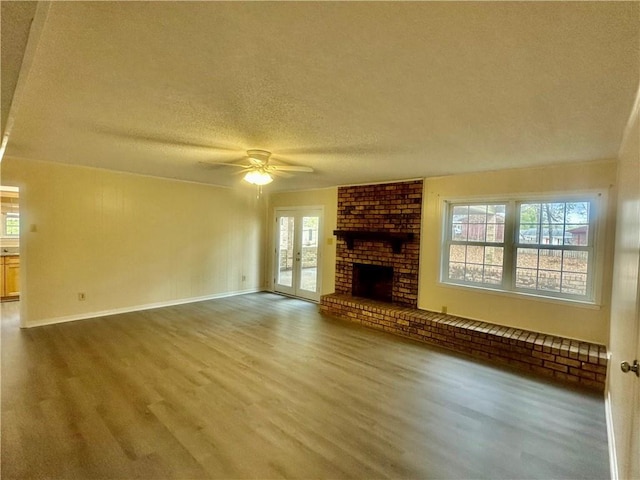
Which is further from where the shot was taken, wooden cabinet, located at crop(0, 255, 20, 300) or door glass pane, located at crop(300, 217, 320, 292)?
door glass pane, located at crop(300, 217, 320, 292)

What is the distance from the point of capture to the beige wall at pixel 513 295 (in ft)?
11.5

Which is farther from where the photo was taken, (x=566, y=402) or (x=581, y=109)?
(x=566, y=402)

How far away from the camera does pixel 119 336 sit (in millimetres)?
4250

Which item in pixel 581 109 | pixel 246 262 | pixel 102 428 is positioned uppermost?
pixel 581 109

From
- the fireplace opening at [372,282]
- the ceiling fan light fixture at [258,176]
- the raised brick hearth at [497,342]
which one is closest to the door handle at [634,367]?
the raised brick hearth at [497,342]

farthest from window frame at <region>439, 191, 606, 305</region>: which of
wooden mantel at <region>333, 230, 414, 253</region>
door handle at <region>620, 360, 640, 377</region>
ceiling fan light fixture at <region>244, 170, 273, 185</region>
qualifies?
ceiling fan light fixture at <region>244, 170, 273, 185</region>

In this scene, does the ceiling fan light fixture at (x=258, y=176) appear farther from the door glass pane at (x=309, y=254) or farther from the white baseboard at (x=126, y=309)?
the white baseboard at (x=126, y=309)

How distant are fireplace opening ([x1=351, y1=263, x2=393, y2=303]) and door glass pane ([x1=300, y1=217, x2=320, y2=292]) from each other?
1.04m

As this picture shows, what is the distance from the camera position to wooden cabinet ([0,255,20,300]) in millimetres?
6008

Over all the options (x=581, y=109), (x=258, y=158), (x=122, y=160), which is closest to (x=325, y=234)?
(x=258, y=158)

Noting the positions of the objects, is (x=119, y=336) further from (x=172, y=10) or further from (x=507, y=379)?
(x=507, y=379)

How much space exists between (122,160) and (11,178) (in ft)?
4.92

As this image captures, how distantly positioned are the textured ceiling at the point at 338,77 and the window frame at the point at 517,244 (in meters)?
0.63

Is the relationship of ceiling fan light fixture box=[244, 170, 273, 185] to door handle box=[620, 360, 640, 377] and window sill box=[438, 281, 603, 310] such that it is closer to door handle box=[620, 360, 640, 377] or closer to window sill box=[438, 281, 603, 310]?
window sill box=[438, 281, 603, 310]
